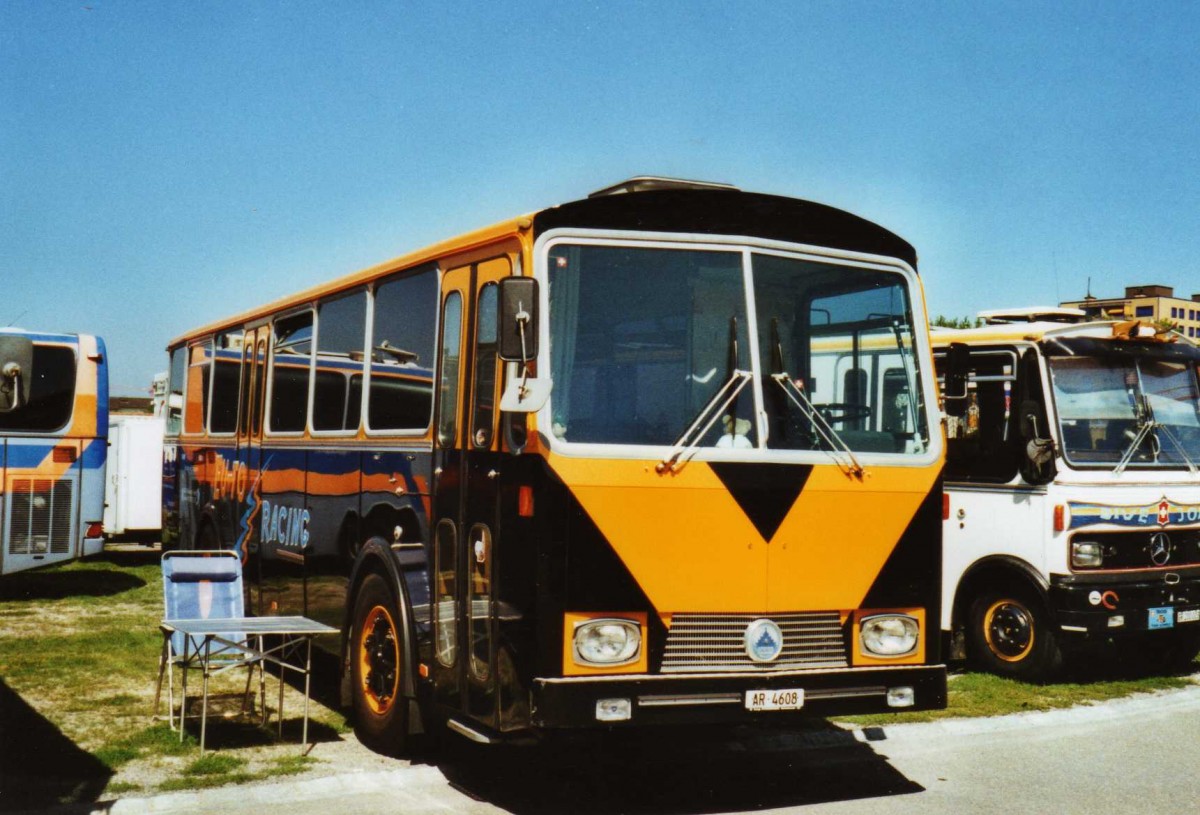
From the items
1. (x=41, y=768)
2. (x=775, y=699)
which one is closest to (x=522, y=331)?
(x=775, y=699)

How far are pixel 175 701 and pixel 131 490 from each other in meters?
13.6

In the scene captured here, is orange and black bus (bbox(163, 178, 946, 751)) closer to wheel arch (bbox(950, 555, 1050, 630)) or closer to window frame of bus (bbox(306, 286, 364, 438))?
window frame of bus (bbox(306, 286, 364, 438))

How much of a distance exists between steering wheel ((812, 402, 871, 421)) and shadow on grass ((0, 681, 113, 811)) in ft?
14.2

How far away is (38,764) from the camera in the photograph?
288 inches

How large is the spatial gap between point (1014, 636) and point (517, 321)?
660cm

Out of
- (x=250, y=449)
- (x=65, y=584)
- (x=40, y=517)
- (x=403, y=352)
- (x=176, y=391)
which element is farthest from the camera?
(x=65, y=584)

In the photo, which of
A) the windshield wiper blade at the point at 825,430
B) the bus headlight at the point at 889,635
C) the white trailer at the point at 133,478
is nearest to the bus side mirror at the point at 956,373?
the windshield wiper blade at the point at 825,430

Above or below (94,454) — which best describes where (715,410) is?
above

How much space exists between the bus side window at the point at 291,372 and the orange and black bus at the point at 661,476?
2.07 metres

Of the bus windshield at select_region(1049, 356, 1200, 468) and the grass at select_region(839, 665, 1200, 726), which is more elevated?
the bus windshield at select_region(1049, 356, 1200, 468)

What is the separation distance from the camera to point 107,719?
28.1 ft

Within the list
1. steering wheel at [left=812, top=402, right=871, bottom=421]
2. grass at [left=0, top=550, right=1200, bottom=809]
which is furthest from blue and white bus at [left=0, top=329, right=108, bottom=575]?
steering wheel at [left=812, top=402, right=871, bottom=421]

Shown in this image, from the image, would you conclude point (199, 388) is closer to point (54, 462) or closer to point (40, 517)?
point (54, 462)

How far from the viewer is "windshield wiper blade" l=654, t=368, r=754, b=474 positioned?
21.1 feet
